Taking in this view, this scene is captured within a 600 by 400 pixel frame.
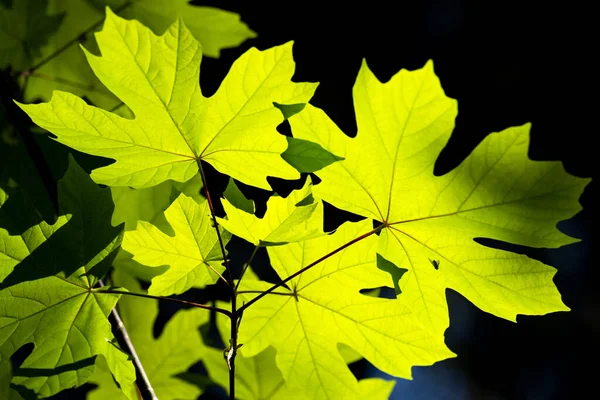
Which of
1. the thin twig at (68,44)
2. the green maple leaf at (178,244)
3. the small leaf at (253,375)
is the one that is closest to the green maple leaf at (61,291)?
the green maple leaf at (178,244)

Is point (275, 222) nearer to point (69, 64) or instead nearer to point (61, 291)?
point (61, 291)

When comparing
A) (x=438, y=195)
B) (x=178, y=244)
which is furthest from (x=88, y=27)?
(x=438, y=195)

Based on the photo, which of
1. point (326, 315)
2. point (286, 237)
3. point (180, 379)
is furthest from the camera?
point (180, 379)

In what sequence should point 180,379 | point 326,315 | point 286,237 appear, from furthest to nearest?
point 180,379, point 326,315, point 286,237

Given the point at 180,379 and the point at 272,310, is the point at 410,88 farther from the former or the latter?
the point at 180,379

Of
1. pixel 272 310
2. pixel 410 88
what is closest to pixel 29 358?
pixel 272 310

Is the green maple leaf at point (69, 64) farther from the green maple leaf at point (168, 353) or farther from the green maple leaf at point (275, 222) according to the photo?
the green maple leaf at point (275, 222)
